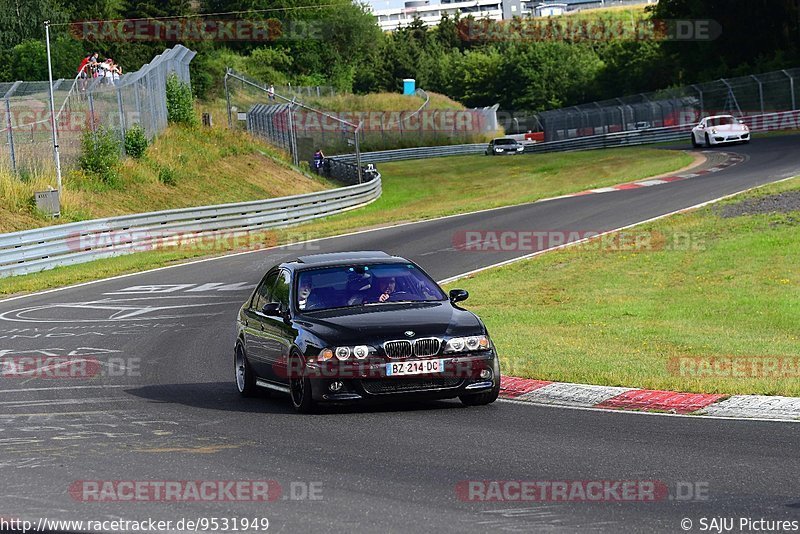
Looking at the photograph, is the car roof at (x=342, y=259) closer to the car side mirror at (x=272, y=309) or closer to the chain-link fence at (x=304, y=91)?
the car side mirror at (x=272, y=309)

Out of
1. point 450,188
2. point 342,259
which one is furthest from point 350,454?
point 450,188

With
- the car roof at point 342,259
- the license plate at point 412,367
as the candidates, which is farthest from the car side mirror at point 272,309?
the license plate at point 412,367

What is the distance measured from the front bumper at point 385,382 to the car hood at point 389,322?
240mm

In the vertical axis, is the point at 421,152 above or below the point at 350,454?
below

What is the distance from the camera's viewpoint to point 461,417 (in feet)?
34.0

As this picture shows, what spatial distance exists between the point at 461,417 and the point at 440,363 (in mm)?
506

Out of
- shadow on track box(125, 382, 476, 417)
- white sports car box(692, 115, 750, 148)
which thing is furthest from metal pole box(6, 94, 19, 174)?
white sports car box(692, 115, 750, 148)

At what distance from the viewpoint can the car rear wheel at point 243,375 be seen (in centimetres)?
1216

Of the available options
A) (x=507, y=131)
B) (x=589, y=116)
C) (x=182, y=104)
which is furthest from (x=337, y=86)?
(x=182, y=104)

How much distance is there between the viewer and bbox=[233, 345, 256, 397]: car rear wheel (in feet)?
39.9

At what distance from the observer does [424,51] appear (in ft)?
445

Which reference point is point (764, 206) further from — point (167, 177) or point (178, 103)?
point (178, 103)

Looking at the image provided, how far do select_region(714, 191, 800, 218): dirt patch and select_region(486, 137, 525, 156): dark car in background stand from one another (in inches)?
1708

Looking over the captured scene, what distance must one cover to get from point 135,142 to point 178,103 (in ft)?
23.7
